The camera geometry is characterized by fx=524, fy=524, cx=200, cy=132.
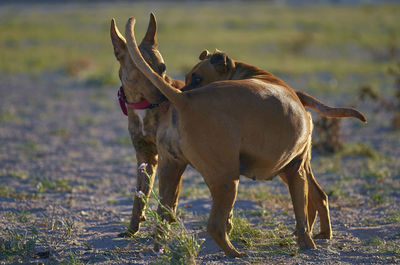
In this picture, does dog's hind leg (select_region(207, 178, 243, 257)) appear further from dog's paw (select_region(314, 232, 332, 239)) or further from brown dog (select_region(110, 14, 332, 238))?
dog's paw (select_region(314, 232, 332, 239))

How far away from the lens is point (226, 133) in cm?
377

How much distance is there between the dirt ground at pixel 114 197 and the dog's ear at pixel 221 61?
161 centimetres

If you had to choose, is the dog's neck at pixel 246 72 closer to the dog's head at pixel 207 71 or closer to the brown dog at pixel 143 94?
the dog's head at pixel 207 71

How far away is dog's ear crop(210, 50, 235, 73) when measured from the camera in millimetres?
4629

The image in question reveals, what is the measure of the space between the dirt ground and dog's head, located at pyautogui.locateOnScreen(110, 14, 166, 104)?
1.32m

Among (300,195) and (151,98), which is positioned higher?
(151,98)

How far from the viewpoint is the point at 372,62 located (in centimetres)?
2073

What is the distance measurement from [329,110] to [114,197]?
347 cm

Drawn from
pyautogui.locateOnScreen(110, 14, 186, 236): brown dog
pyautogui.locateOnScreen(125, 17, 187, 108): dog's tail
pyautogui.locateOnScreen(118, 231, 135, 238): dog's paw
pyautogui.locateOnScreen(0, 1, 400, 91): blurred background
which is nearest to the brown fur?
pyautogui.locateOnScreen(110, 14, 186, 236): brown dog

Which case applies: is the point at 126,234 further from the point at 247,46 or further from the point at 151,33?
the point at 247,46

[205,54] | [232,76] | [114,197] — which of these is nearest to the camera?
[232,76]

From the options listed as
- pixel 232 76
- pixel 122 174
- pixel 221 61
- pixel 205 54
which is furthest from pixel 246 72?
pixel 122 174

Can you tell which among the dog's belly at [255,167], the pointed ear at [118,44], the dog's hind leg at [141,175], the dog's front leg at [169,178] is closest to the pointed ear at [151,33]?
the pointed ear at [118,44]

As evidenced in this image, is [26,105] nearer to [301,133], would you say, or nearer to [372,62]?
[301,133]
